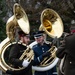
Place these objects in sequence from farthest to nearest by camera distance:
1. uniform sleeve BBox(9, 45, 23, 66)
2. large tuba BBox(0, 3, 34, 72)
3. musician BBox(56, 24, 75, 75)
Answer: large tuba BBox(0, 3, 34, 72) < uniform sleeve BBox(9, 45, 23, 66) < musician BBox(56, 24, 75, 75)

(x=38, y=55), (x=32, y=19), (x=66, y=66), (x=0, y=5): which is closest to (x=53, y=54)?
(x=38, y=55)

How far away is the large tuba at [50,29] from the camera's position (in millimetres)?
8948

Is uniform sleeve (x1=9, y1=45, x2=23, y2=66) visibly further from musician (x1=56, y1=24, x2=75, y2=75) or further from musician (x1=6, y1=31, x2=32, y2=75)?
musician (x1=56, y1=24, x2=75, y2=75)

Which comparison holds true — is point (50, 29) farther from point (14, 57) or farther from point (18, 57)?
point (14, 57)

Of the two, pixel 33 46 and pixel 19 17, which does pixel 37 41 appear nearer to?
pixel 33 46

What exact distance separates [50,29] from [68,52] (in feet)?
6.86

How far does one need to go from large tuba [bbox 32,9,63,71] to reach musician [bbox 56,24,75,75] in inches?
36.7

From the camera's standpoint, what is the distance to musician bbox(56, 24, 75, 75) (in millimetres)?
7734

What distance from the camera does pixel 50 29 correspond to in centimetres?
980

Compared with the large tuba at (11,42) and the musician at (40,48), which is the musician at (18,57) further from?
the musician at (40,48)

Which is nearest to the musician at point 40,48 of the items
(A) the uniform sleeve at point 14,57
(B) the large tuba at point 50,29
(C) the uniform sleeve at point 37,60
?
(C) the uniform sleeve at point 37,60

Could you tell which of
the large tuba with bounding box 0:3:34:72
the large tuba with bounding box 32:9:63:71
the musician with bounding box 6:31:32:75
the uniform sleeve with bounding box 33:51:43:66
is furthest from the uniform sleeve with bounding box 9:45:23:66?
the large tuba with bounding box 32:9:63:71

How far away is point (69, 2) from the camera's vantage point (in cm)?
2391

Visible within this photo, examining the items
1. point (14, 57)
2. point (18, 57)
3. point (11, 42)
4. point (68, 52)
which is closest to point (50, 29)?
point (11, 42)
